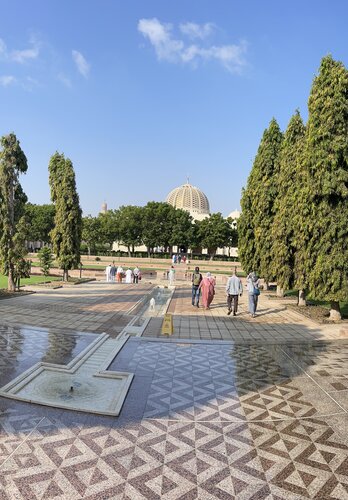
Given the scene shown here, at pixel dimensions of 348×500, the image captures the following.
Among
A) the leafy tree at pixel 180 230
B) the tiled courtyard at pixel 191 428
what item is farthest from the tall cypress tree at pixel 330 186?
the leafy tree at pixel 180 230

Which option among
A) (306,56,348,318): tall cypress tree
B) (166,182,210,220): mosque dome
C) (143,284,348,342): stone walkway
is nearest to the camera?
(143,284,348,342): stone walkway

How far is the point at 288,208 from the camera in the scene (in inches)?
698

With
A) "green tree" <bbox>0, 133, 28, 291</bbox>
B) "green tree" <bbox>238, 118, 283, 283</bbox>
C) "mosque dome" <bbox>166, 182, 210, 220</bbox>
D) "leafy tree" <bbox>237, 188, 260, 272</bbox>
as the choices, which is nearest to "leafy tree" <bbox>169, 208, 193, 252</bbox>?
"mosque dome" <bbox>166, 182, 210, 220</bbox>

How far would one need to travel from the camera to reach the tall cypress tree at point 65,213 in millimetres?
26375

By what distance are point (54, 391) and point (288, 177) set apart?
51.2 feet

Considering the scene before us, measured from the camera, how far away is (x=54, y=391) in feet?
18.5

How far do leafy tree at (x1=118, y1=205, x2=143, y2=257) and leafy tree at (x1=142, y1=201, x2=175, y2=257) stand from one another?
3.05 ft

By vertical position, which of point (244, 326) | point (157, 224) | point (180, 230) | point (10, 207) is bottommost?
point (244, 326)

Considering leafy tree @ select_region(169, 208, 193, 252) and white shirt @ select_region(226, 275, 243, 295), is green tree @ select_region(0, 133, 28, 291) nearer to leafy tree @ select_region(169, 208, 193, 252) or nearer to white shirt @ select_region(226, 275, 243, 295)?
white shirt @ select_region(226, 275, 243, 295)

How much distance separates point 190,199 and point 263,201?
2871 inches

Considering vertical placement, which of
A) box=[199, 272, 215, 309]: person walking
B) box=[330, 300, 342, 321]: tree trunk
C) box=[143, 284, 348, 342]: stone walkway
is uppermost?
box=[199, 272, 215, 309]: person walking

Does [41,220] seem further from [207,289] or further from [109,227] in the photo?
[207,289]

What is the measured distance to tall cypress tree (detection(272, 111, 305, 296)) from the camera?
1741cm

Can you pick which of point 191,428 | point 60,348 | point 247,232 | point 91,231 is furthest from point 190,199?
point 191,428
